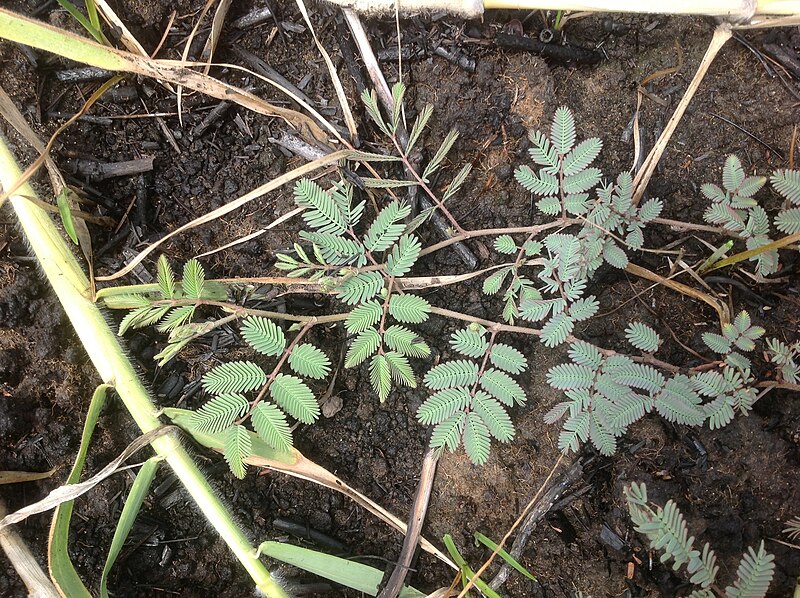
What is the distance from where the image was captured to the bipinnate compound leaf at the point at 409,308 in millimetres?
2082

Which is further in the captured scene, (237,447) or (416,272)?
(416,272)

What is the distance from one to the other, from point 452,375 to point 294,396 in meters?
0.55

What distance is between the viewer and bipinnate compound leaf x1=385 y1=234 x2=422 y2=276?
211 cm

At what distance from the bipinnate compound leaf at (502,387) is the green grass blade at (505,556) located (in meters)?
0.52

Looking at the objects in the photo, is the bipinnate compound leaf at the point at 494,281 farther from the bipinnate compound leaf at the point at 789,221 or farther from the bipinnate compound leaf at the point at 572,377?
the bipinnate compound leaf at the point at 789,221

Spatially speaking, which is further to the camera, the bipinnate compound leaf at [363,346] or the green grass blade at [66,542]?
the bipinnate compound leaf at [363,346]

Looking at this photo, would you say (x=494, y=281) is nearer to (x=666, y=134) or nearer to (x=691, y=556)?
(x=666, y=134)

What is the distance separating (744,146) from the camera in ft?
7.54

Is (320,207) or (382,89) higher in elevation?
(382,89)

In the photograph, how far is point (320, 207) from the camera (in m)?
2.12

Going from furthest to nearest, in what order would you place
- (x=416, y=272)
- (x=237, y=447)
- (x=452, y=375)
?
(x=416, y=272) → (x=452, y=375) → (x=237, y=447)

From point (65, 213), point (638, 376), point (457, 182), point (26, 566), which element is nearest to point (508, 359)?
point (638, 376)

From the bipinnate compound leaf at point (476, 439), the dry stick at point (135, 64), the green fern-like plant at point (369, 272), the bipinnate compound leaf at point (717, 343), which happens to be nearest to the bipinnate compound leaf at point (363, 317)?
the green fern-like plant at point (369, 272)

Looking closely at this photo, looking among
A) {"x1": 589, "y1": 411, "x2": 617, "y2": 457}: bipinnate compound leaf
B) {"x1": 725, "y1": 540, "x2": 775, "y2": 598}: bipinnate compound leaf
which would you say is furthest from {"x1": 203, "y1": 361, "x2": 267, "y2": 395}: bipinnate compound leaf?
{"x1": 725, "y1": 540, "x2": 775, "y2": 598}: bipinnate compound leaf
